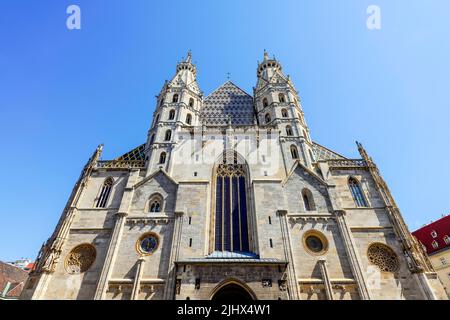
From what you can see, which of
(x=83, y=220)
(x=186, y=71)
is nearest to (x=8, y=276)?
(x=83, y=220)

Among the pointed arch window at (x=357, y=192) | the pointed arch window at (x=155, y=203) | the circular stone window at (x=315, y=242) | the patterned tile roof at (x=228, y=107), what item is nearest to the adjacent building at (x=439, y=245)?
the pointed arch window at (x=357, y=192)

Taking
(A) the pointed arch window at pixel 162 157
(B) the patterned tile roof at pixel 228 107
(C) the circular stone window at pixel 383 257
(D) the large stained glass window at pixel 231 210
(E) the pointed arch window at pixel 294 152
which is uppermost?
(B) the patterned tile roof at pixel 228 107

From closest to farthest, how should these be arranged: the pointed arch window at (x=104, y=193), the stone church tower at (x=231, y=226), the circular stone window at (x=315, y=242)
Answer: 1. the stone church tower at (x=231, y=226)
2. the circular stone window at (x=315, y=242)
3. the pointed arch window at (x=104, y=193)

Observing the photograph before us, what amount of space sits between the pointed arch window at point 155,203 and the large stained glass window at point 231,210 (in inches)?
185

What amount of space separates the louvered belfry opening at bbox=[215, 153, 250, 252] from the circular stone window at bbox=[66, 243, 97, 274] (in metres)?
8.96

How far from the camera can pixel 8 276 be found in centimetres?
3056

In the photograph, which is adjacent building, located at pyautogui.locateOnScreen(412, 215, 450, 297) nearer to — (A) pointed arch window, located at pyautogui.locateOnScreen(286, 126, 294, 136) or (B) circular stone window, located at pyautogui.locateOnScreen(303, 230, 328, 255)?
(B) circular stone window, located at pyautogui.locateOnScreen(303, 230, 328, 255)

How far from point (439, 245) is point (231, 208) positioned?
96.6ft

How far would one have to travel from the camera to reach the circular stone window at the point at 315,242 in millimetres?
17016

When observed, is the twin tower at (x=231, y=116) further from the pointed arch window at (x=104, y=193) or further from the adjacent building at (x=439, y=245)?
the adjacent building at (x=439, y=245)

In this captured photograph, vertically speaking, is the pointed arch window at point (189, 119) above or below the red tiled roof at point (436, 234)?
above

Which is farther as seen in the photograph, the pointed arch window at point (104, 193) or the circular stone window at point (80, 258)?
the pointed arch window at point (104, 193)

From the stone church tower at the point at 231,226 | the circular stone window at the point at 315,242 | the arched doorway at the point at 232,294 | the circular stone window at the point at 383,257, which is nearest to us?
the arched doorway at the point at 232,294

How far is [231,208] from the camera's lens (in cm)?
1938
